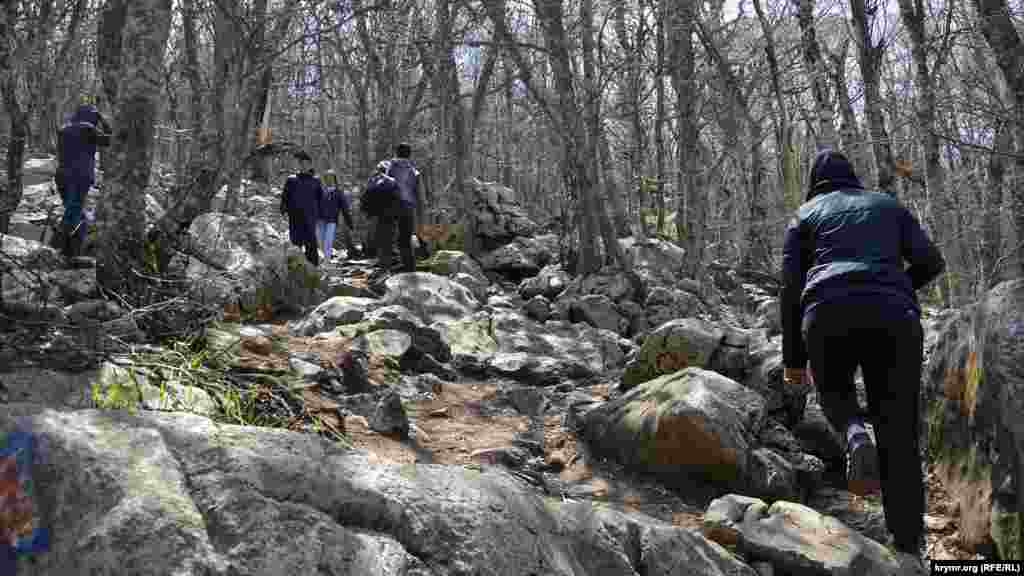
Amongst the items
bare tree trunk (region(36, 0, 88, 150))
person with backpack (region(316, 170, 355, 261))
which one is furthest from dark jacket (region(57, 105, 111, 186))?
bare tree trunk (region(36, 0, 88, 150))

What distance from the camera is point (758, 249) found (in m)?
16.7

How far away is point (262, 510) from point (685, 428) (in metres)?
3.08

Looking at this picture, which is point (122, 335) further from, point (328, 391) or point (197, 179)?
point (197, 179)

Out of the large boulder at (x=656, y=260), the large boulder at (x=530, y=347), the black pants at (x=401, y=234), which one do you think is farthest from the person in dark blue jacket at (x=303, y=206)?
the large boulder at (x=656, y=260)

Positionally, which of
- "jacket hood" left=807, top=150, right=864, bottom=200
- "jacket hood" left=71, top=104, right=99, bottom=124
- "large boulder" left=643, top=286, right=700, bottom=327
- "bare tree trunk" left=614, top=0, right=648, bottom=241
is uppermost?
"bare tree trunk" left=614, top=0, right=648, bottom=241

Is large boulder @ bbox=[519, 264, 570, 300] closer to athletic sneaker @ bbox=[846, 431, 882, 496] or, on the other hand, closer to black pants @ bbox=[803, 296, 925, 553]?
black pants @ bbox=[803, 296, 925, 553]

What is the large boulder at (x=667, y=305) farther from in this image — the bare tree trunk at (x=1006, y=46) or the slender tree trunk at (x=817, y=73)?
the bare tree trunk at (x=1006, y=46)

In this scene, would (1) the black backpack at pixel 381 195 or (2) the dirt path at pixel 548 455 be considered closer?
(2) the dirt path at pixel 548 455

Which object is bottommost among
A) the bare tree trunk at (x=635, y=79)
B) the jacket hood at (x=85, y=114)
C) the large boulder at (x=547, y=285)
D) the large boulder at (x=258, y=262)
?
the large boulder at (x=547, y=285)

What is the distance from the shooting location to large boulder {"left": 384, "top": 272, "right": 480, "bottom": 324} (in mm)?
8461

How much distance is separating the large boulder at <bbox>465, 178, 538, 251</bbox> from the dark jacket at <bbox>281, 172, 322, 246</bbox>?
4396mm

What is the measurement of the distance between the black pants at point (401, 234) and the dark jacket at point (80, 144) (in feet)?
11.7

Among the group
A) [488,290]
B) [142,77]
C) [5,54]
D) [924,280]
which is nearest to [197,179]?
[142,77]

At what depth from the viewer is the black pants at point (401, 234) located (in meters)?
10.2
